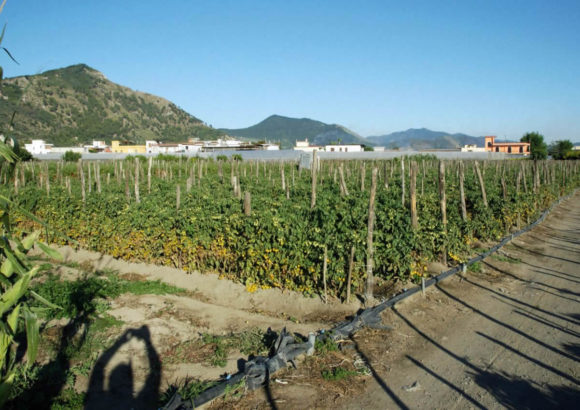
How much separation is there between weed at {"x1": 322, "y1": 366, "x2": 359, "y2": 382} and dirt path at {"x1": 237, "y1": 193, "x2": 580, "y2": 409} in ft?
0.34

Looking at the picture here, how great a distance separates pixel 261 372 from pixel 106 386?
1.84 m

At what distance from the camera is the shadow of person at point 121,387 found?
14.5 feet

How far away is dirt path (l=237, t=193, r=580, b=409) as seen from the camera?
4156mm

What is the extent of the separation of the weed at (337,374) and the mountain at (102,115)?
72175 millimetres

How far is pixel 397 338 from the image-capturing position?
5.55 m

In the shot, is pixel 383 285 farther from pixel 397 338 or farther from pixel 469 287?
pixel 397 338

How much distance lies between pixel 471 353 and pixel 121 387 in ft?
13.4

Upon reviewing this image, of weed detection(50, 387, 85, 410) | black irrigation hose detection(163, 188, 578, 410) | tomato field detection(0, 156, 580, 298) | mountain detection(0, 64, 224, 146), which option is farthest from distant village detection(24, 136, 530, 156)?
weed detection(50, 387, 85, 410)

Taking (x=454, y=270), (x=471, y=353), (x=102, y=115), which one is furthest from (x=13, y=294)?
(x=102, y=115)

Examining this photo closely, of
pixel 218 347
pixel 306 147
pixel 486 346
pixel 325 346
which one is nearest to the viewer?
pixel 325 346

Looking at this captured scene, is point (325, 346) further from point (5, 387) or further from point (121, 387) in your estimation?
point (5, 387)

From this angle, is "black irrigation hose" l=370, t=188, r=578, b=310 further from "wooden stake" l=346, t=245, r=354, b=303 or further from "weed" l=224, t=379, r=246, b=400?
"weed" l=224, t=379, r=246, b=400

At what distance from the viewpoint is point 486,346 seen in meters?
5.29

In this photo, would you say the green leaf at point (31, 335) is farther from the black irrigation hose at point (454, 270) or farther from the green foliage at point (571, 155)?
A: the green foliage at point (571, 155)
